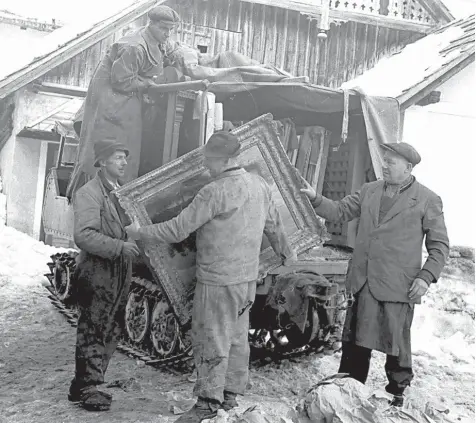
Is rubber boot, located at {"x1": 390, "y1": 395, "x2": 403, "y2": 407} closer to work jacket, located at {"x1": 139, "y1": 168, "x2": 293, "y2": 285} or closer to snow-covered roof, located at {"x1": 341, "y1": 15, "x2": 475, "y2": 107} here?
work jacket, located at {"x1": 139, "y1": 168, "x2": 293, "y2": 285}

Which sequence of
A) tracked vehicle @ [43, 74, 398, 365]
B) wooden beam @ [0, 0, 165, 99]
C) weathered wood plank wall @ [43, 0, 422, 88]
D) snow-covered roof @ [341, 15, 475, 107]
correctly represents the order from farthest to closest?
weathered wood plank wall @ [43, 0, 422, 88] < wooden beam @ [0, 0, 165, 99] < snow-covered roof @ [341, 15, 475, 107] < tracked vehicle @ [43, 74, 398, 365]

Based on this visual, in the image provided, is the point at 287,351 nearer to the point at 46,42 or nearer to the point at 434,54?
the point at 434,54

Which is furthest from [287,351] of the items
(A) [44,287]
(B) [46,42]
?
(B) [46,42]

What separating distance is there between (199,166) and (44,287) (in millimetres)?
5965

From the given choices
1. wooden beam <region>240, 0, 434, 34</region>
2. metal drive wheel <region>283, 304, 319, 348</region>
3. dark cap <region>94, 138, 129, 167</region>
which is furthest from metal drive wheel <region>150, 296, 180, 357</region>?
wooden beam <region>240, 0, 434, 34</region>

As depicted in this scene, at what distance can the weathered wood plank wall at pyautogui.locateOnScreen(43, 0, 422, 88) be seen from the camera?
12727mm

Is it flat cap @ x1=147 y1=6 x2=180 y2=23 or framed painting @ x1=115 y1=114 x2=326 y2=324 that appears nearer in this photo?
framed painting @ x1=115 y1=114 x2=326 y2=324

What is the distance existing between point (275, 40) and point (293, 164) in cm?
746

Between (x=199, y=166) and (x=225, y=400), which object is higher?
(x=199, y=166)

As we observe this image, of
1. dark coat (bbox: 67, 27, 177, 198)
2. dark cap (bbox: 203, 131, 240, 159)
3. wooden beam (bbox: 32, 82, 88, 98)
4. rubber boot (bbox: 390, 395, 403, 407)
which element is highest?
wooden beam (bbox: 32, 82, 88, 98)

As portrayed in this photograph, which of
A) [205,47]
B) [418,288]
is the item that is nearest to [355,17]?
[205,47]

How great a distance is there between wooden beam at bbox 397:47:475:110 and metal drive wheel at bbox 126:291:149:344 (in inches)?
184

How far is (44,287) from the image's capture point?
10.1m

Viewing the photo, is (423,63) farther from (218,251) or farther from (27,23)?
(218,251)
